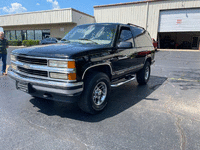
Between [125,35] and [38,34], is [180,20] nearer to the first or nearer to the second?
[125,35]

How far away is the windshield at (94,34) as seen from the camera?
3944 millimetres

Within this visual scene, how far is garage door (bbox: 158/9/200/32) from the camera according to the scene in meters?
21.6

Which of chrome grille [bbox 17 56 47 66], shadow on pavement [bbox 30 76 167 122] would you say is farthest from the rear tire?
chrome grille [bbox 17 56 47 66]

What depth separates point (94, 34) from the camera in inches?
166

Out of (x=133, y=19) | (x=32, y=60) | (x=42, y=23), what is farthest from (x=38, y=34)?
(x=32, y=60)

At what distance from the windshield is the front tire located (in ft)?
3.19

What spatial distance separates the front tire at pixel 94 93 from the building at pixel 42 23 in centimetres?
2208

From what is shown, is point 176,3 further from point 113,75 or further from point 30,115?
point 30,115

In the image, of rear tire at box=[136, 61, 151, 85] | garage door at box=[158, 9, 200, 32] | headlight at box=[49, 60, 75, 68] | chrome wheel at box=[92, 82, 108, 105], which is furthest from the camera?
garage door at box=[158, 9, 200, 32]

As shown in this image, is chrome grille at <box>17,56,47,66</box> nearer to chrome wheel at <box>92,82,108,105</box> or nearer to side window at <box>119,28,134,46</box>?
chrome wheel at <box>92,82,108,105</box>

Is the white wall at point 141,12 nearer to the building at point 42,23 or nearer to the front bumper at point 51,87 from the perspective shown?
the building at point 42,23

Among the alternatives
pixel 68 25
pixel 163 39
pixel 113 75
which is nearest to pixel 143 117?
pixel 113 75

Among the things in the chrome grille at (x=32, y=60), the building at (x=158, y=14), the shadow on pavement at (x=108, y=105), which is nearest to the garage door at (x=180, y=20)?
the building at (x=158, y=14)

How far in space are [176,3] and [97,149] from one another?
964 inches
